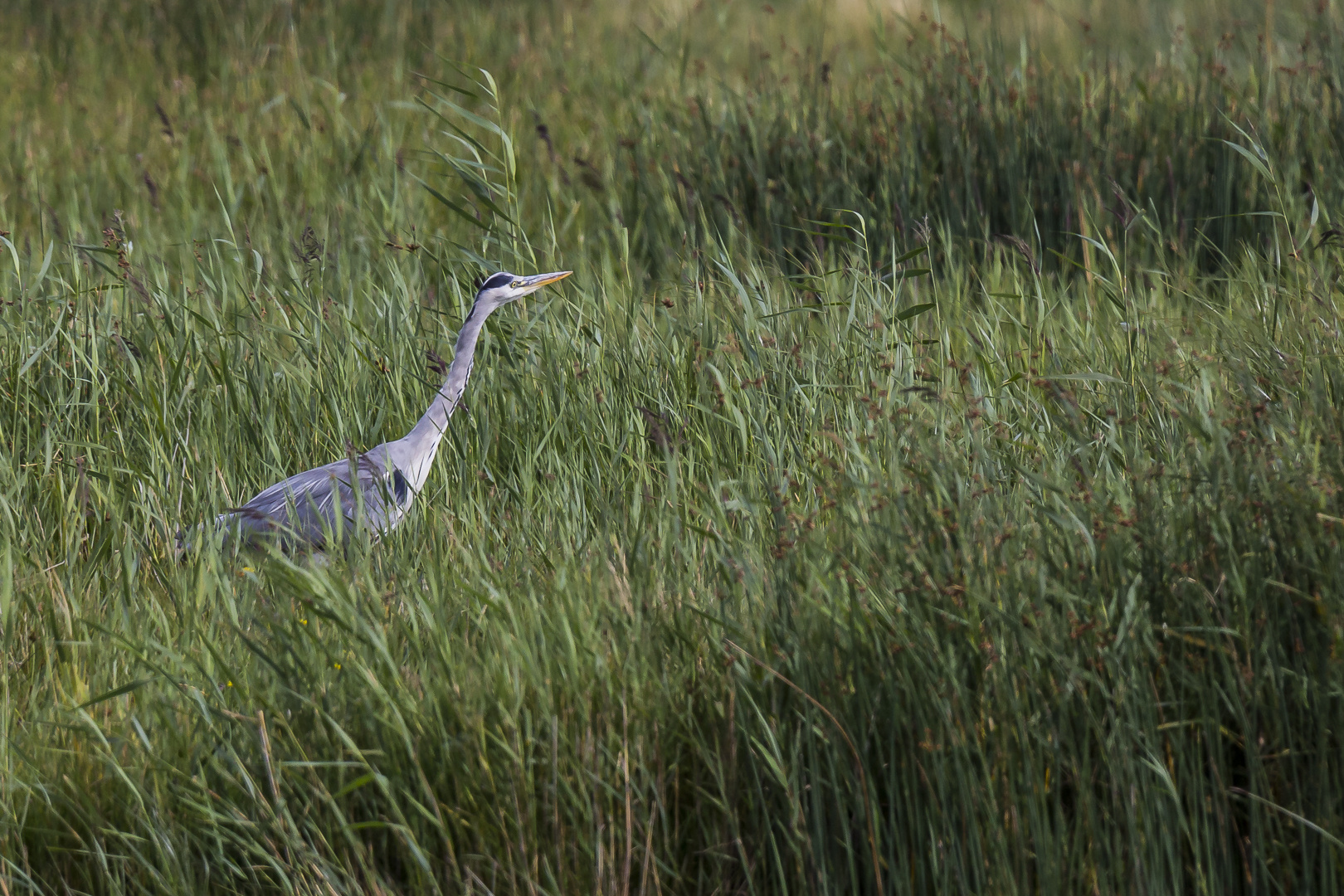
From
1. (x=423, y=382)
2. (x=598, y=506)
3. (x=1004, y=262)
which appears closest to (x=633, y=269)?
(x=1004, y=262)

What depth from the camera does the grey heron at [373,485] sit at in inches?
111

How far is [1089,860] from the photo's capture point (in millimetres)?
1948

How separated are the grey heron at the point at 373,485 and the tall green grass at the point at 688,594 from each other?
93 millimetres

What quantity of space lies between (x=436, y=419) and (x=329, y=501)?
0.34 meters

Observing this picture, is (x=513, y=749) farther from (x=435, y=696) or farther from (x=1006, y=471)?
(x=1006, y=471)

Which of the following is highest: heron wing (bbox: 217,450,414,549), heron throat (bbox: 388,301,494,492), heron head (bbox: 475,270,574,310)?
heron head (bbox: 475,270,574,310)

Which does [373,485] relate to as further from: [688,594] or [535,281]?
[688,594]

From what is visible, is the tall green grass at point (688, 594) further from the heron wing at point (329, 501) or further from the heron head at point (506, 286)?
the heron head at point (506, 286)

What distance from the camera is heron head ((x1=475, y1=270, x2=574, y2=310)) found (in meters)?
3.32

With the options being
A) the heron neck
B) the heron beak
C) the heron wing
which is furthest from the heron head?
the heron wing

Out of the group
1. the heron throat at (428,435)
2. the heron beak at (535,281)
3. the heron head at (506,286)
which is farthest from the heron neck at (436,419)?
the heron beak at (535,281)

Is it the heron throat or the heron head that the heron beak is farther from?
the heron throat

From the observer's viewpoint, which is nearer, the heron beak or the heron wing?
the heron wing

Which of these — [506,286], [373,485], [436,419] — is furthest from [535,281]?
[373,485]
